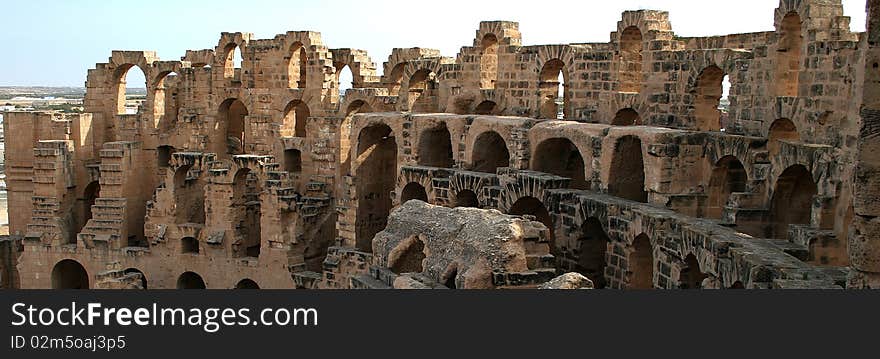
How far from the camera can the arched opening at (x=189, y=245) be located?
29.0 meters

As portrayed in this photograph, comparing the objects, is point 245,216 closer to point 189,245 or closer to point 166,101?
point 189,245

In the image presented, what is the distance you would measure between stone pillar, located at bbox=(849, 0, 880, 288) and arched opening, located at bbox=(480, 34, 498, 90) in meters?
17.7

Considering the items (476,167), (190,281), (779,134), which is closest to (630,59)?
(476,167)

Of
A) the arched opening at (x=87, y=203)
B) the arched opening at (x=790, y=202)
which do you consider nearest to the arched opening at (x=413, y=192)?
the arched opening at (x=790, y=202)

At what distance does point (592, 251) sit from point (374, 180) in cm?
880

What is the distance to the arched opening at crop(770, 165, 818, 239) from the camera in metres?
17.5

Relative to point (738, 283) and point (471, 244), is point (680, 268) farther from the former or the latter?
point (471, 244)

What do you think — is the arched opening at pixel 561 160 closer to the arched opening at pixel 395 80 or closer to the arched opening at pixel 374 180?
the arched opening at pixel 374 180

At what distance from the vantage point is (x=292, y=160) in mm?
31172

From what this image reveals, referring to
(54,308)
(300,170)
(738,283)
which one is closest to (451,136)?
(300,170)

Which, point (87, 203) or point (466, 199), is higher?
point (466, 199)

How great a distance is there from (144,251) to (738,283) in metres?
19.8

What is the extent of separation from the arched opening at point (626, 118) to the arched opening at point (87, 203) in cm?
1692

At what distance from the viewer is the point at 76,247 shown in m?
29.8
